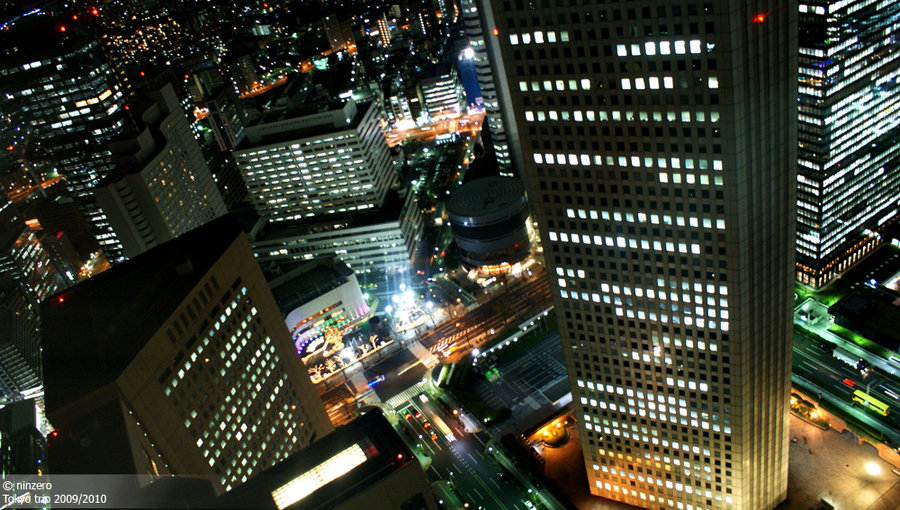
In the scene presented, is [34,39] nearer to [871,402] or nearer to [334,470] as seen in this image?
[334,470]

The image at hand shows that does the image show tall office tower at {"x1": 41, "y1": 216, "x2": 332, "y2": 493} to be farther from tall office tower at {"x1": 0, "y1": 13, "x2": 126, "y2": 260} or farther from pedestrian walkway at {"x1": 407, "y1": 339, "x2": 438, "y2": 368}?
tall office tower at {"x1": 0, "y1": 13, "x2": 126, "y2": 260}

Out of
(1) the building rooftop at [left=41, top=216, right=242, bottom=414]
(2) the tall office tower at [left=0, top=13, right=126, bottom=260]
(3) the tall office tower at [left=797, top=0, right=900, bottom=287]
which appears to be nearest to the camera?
(1) the building rooftop at [left=41, top=216, right=242, bottom=414]

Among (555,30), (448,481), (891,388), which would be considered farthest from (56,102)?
(891,388)

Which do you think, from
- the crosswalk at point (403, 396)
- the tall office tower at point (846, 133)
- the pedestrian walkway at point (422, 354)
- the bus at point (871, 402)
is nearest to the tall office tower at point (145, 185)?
the pedestrian walkway at point (422, 354)

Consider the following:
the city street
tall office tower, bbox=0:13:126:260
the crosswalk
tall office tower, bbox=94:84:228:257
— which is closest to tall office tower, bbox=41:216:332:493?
the city street

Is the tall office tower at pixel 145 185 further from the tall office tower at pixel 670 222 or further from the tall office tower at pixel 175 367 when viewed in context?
the tall office tower at pixel 670 222

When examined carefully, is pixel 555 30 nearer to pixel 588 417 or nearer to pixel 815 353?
pixel 588 417
